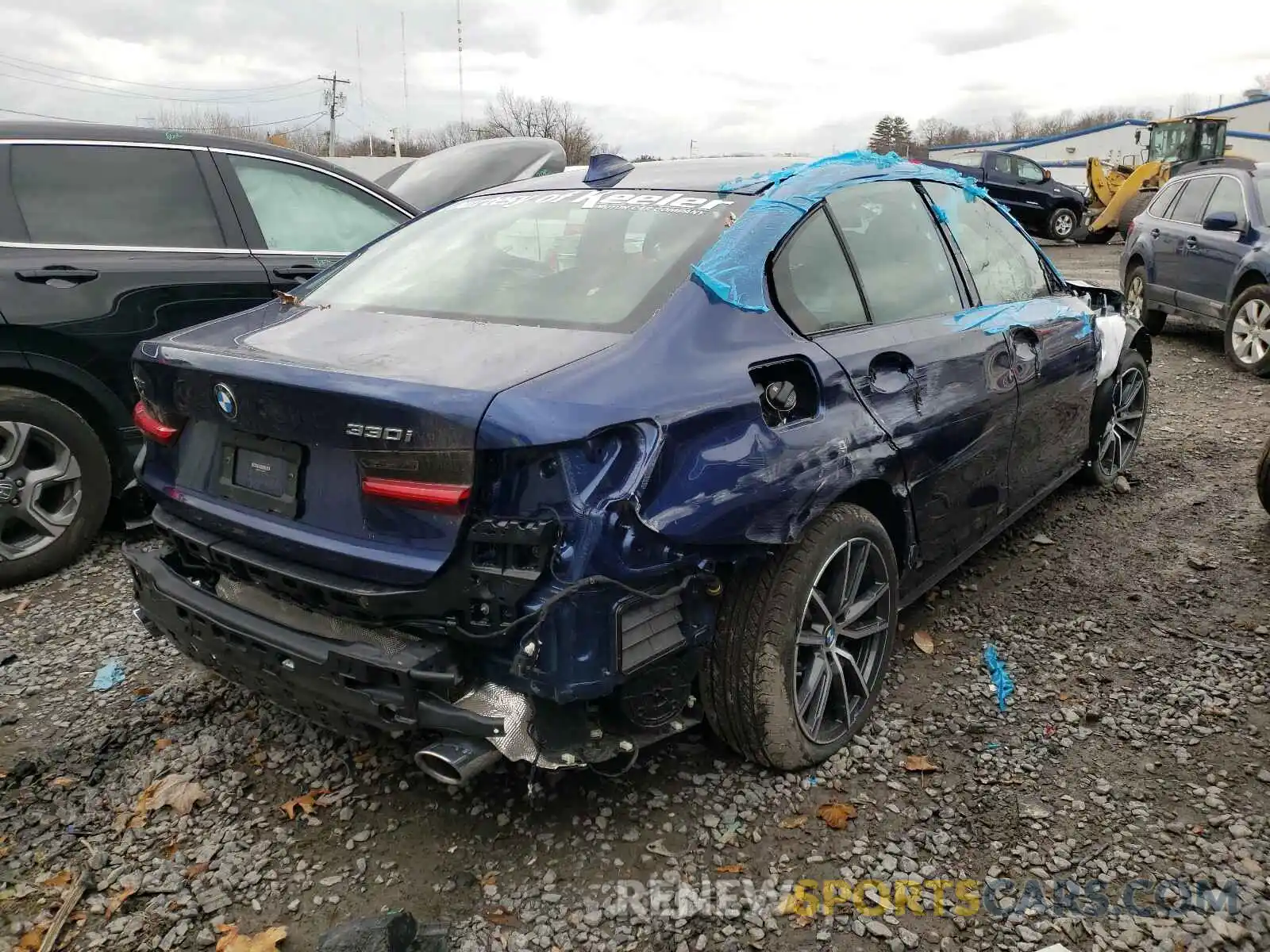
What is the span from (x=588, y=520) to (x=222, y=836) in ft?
4.74

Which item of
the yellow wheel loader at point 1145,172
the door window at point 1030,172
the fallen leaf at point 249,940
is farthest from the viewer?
the door window at point 1030,172

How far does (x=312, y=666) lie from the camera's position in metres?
2.19

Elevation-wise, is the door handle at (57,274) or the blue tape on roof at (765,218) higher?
the blue tape on roof at (765,218)

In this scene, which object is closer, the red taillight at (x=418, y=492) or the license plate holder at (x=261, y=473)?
the red taillight at (x=418, y=492)

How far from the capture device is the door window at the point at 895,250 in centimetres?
298

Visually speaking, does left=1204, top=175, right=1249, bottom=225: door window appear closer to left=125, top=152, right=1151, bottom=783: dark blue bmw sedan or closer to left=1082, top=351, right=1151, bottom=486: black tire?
left=1082, top=351, right=1151, bottom=486: black tire

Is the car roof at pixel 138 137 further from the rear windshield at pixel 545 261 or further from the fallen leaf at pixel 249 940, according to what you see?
the fallen leaf at pixel 249 940

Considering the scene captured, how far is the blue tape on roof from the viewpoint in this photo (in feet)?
8.23

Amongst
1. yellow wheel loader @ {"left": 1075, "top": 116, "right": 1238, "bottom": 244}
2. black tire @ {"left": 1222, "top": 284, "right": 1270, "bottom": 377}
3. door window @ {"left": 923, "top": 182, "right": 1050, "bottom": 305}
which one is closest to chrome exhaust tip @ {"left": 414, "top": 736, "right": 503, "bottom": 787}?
door window @ {"left": 923, "top": 182, "right": 1050, "bottom": 305}

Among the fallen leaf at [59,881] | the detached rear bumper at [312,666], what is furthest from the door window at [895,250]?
the fallen leaf at [59,881]

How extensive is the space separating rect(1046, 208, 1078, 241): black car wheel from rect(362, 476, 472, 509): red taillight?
2264 centimetres

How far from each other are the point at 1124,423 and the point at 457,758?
4.58 meters

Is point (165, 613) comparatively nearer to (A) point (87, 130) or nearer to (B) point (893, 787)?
(B) point (893, 787)

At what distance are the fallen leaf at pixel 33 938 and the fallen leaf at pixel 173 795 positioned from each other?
380 mm
